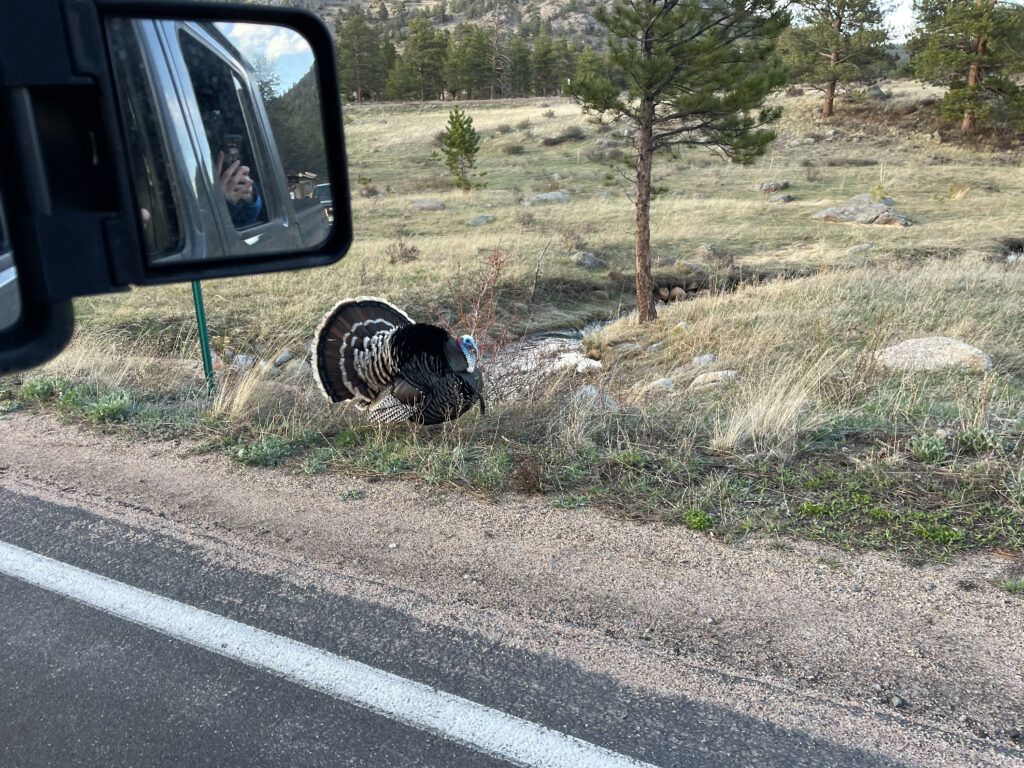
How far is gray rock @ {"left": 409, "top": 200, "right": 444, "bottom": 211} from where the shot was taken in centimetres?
2772

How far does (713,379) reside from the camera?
793cm

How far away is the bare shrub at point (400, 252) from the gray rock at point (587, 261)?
3.85 meters

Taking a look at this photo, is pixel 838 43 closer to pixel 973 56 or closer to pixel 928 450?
pixel 973 56

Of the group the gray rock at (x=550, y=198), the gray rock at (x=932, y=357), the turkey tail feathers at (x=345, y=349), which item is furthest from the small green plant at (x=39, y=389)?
the gray rock at (x=550, y=198)

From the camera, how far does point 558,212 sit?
85.7ft

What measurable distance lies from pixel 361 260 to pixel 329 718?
15.4m

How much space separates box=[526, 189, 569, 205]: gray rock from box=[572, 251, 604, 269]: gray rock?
10.8 m

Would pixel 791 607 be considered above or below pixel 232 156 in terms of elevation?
below

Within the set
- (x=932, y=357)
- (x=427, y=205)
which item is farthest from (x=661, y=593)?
(x=427, y=205)

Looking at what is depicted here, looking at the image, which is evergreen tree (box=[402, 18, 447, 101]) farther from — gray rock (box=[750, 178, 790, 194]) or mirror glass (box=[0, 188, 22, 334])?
mirror glass (box=[0, 188, 22, 334])

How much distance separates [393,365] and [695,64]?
30.4 feet

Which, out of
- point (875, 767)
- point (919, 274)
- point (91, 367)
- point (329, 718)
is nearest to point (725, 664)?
point (875, 767)

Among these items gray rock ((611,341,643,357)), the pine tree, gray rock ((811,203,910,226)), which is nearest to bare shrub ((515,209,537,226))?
the pine tree

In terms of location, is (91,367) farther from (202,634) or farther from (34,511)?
(202,634)
